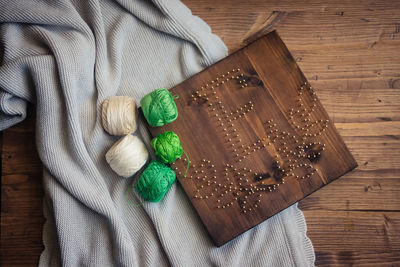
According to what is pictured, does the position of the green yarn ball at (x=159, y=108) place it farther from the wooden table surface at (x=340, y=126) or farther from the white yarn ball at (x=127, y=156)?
the wooden table surface at (x=340, y=126)

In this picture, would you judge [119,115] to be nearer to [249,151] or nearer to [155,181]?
[155,181]

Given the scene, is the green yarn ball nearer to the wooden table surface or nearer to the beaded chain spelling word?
the beaded chain spelling word

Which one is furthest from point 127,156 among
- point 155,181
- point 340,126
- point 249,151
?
point 340,126

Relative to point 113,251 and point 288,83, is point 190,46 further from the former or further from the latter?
point 113,251

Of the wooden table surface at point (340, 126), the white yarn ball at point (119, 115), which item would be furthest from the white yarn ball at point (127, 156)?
the wooden table surface at point (340, 126)

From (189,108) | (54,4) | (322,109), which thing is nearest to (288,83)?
(322,109)

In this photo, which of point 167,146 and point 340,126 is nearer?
point 167,146
